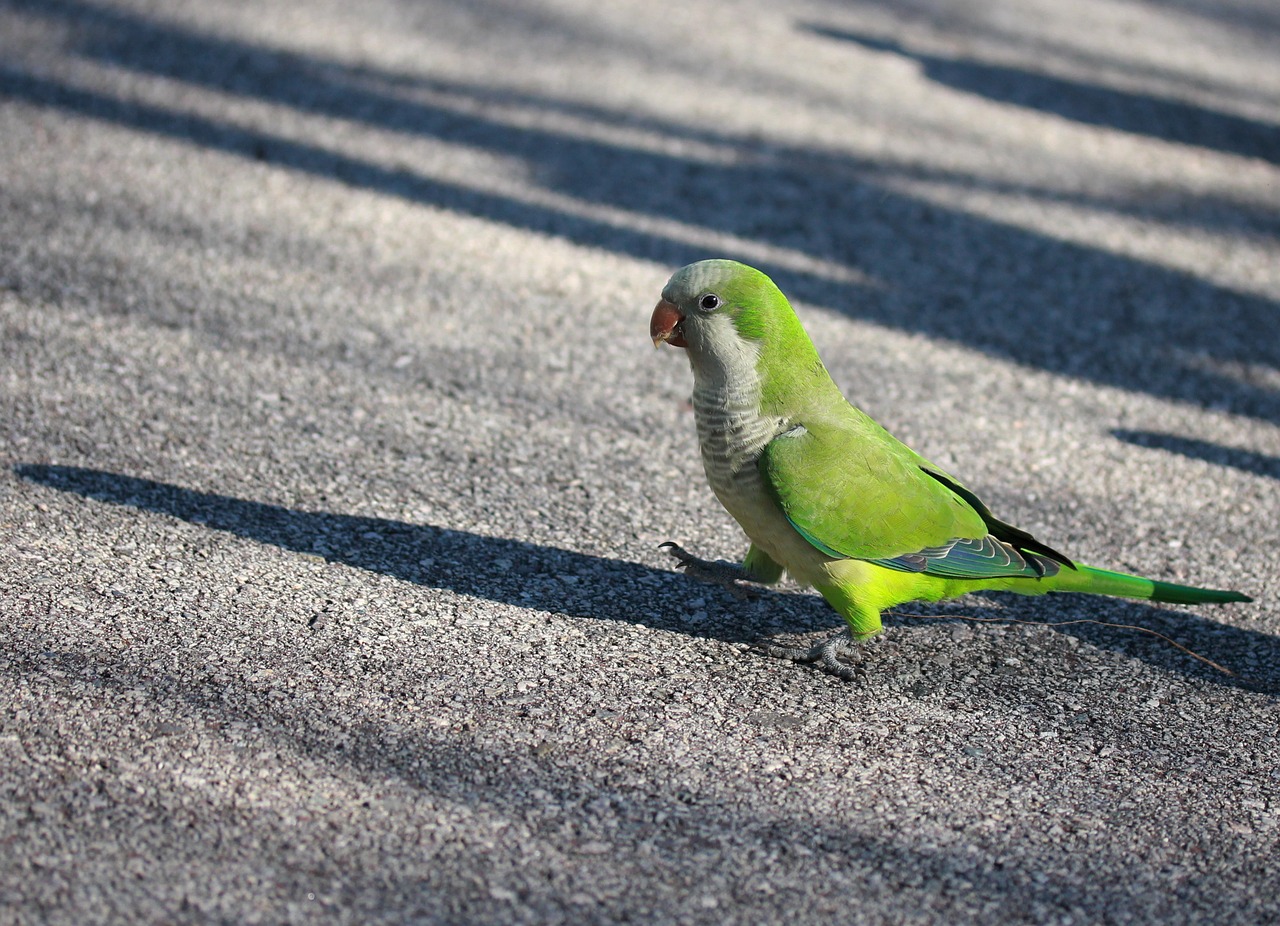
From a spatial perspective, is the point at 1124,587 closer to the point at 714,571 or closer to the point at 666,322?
the point at 714,571

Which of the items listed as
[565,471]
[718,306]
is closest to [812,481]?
[718,306]

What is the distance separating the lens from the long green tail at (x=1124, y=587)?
324cm

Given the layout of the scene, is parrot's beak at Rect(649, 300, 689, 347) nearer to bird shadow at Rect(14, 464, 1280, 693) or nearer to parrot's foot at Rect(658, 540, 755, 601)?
parrot's foot at Rect(658, 540, 755, 601)

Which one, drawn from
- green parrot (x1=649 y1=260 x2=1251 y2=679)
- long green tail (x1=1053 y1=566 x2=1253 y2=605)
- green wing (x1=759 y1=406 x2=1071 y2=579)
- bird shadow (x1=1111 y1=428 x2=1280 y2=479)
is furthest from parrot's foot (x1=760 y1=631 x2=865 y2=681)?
bird shadow (x1=1111 y1=428 x2=1280 y2=479)

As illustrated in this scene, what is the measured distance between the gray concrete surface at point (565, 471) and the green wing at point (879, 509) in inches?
13.4

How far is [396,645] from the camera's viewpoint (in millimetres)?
3117

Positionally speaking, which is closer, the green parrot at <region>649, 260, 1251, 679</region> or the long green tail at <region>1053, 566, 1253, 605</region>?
the green parrot at <region>649, 260, 1251, 679</region>

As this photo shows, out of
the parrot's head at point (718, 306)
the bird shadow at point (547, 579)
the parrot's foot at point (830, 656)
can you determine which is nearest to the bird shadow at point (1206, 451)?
the bird shadow at point (547, 579)

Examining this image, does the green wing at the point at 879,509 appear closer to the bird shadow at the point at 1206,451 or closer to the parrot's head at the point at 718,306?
the parrot's head at the point at 718,306

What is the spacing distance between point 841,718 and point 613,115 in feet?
16.0

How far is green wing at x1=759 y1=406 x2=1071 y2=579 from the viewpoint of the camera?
3037 millimetres

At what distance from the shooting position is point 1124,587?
128 inches

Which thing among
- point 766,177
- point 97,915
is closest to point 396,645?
point 97,915

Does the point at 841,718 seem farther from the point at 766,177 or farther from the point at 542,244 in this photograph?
the point at 766,177
